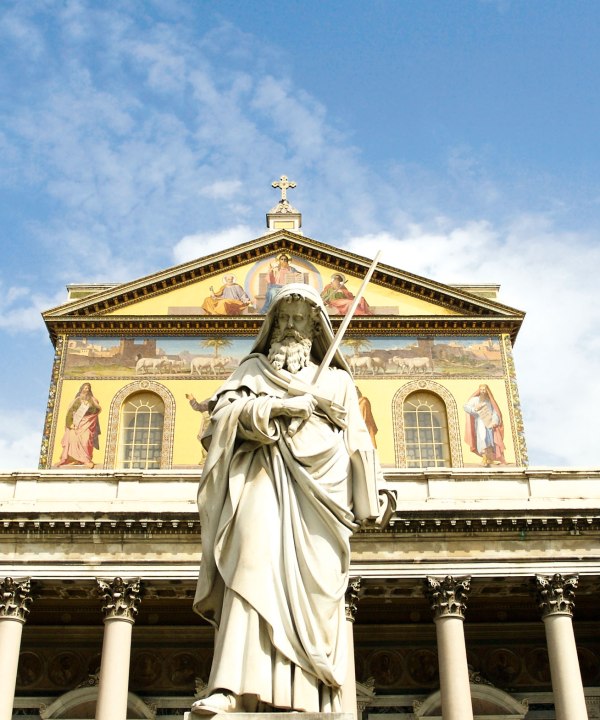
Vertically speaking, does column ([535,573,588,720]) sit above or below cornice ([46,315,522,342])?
below

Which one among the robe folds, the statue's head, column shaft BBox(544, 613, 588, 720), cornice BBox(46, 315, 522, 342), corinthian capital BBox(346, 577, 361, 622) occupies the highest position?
cornice BBox(46, 315, 522, 342)

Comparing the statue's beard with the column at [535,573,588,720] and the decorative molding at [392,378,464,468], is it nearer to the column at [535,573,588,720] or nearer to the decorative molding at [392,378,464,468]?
the column at [535,573,588,720]

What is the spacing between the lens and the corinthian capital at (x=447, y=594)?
750 inches

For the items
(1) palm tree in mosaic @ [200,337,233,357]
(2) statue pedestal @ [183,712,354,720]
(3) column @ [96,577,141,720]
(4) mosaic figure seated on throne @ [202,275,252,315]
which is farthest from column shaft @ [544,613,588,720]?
(2) statue pedestal @ [183,712,354,720]

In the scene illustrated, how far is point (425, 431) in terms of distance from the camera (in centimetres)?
2516

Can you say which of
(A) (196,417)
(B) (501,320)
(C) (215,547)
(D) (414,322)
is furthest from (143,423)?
(C) (215,547)

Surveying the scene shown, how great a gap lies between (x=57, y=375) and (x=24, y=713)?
7972mm

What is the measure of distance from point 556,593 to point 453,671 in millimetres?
2509

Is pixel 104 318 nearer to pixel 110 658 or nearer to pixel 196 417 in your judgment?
pixel 196 417

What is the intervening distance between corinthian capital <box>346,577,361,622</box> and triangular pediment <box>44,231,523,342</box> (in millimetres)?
8279

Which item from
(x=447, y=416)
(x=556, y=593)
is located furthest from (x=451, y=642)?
(x=447, y=416)

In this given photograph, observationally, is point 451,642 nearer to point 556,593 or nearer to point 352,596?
point 352,596

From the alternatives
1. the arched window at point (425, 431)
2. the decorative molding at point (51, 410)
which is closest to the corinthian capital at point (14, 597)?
the decorative molding at point (51, 410)

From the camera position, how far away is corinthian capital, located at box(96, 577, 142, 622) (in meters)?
19.0
